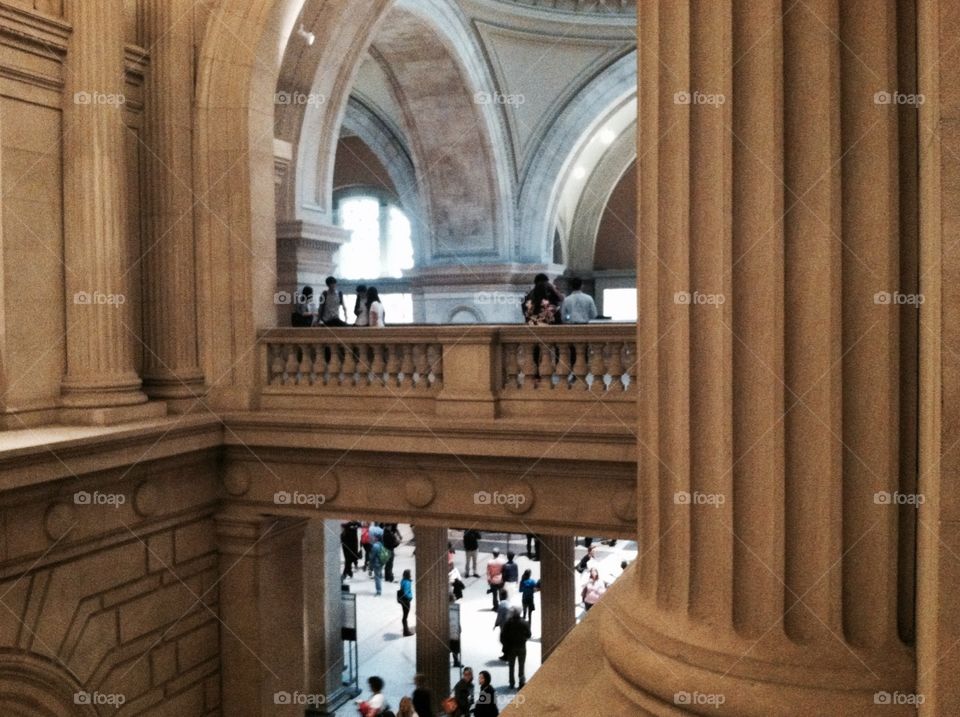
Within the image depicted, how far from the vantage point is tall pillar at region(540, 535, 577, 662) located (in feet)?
39.8

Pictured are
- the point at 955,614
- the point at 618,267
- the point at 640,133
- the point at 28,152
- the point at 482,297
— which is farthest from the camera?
the point at 618,267

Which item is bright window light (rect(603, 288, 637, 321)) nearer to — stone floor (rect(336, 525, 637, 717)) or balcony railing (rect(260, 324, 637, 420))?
stone floor (rect(336, 525, 637, 717))

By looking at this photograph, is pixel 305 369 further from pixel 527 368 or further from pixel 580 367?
pixel 580 367

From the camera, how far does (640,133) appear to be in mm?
2881

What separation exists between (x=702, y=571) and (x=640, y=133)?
130 centimetres

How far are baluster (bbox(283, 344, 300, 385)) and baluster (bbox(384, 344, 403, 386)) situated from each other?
1.01 m

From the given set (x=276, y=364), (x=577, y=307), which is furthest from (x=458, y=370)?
(x=577, y=307)

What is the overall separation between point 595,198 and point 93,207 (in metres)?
20.3

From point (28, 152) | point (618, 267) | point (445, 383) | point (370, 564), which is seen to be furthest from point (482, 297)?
point (618, 267)

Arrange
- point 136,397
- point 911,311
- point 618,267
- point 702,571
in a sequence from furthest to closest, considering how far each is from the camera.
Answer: point 618,267
point 136,397
point 702,571
point 911,311

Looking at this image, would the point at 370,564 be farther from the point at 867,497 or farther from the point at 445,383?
the point at 867,497

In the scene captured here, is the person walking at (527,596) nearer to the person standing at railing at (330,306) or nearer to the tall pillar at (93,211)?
the person standing at railing at (330,306)

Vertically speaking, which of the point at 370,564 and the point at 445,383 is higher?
the point at 445,383

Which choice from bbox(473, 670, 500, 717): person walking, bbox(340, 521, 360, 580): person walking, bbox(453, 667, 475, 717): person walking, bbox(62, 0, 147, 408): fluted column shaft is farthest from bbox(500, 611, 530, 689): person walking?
bbox(340, 521, 360, 580): person walking
